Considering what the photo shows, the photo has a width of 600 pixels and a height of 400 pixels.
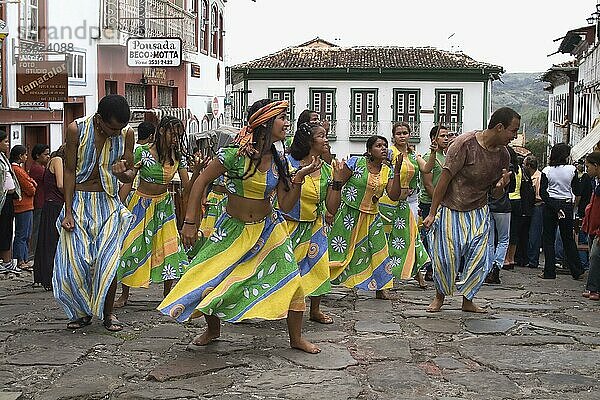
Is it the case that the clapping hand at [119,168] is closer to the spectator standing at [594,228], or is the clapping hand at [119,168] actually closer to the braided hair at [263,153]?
the braided hair at [263,153]

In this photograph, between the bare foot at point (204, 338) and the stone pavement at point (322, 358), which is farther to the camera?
the bare foot at point (204, 338)

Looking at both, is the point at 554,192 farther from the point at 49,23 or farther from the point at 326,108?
the point at 326,108

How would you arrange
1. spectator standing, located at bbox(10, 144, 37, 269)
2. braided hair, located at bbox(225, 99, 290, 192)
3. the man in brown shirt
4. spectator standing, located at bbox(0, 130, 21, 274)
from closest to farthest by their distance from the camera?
braided hair, located at bbox(225, 99, 290, 192) → the man in brown shirt → spectator standing, located at bbox(0, 130, 21, 274) → spectator standing, located at bbox(10, 144, 37, 269)

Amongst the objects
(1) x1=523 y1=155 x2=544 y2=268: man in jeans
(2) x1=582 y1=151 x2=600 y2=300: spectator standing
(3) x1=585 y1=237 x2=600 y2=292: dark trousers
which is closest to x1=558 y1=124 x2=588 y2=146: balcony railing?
(1) x1=523 y1=155 x2=544 y2=268: man in jeans

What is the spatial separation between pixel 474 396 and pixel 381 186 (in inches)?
154

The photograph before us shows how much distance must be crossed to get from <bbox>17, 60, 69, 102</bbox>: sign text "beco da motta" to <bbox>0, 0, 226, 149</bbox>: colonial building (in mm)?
242

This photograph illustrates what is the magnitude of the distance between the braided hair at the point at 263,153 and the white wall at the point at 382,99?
4598cm

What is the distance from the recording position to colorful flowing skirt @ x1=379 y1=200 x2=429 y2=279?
998 centimetres

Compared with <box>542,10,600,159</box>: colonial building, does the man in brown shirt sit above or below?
below

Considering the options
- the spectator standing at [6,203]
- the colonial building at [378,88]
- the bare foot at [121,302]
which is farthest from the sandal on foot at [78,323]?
the colonial building at [378,88]

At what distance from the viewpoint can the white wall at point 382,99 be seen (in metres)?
52.5

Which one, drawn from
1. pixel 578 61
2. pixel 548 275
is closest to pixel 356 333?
pixel 548 275

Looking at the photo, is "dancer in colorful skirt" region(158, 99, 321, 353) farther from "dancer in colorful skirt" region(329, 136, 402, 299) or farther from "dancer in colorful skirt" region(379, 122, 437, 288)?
"dancer in colorful skirt" region(379, 122, 437, 288)

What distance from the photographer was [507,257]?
1338cm
